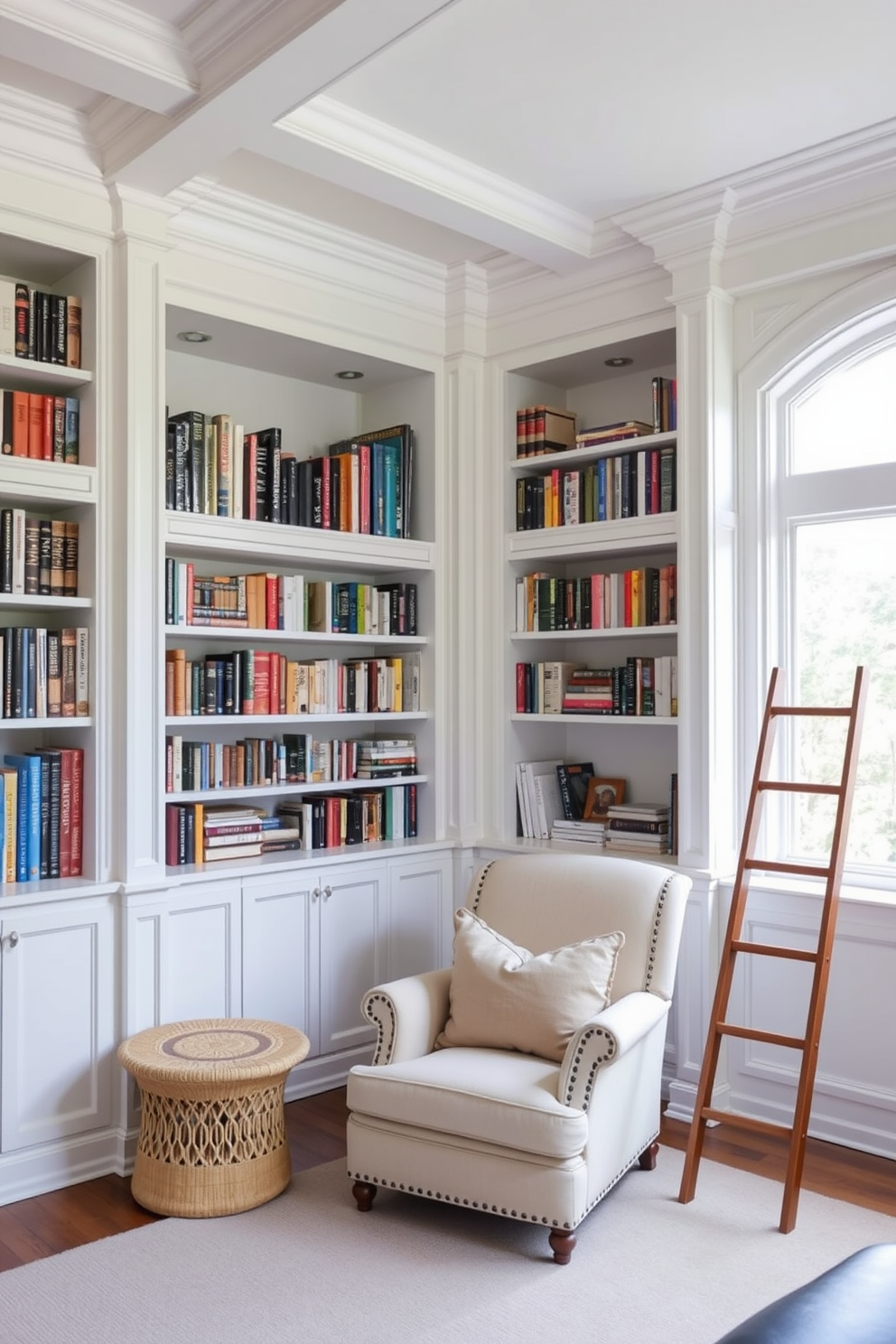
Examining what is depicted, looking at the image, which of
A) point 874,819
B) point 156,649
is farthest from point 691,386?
point 156,649

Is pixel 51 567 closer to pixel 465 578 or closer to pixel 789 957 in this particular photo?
pixel 465 578

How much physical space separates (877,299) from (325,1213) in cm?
311

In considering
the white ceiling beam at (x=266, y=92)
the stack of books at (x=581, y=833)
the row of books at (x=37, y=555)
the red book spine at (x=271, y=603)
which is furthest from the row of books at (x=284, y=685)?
the white ceiling beam at (x=266, y=92)

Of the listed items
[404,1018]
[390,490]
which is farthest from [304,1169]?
[390,490]

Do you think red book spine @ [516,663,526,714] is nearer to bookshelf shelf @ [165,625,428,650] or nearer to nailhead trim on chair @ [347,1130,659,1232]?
bookshelf shelf @ [165,625,428,650]

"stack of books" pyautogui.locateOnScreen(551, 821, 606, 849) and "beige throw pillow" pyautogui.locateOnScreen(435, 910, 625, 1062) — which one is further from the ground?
"stack of books" pyautogui.locateOnScreen(551, 821, 606, 849)

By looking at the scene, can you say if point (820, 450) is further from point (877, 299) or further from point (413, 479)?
point (413, 479)

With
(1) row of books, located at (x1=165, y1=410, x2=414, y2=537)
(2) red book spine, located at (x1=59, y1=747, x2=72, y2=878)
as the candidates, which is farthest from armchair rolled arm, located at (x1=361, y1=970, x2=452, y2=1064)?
(1) row of books, located at (x1=165, y1=410, x2=414, y2=537)

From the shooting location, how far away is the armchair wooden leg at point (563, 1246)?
283cm

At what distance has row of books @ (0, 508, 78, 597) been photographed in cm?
340

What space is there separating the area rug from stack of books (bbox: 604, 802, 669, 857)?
47.7 inches

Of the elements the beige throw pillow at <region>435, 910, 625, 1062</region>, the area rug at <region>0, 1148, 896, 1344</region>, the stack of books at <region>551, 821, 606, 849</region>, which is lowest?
the area rug at <region>0, 1148, 896, 1344</region>

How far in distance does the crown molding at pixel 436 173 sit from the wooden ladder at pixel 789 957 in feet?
5.52

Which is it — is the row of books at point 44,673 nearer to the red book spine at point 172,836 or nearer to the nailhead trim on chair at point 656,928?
the red book spine at point 172,836
